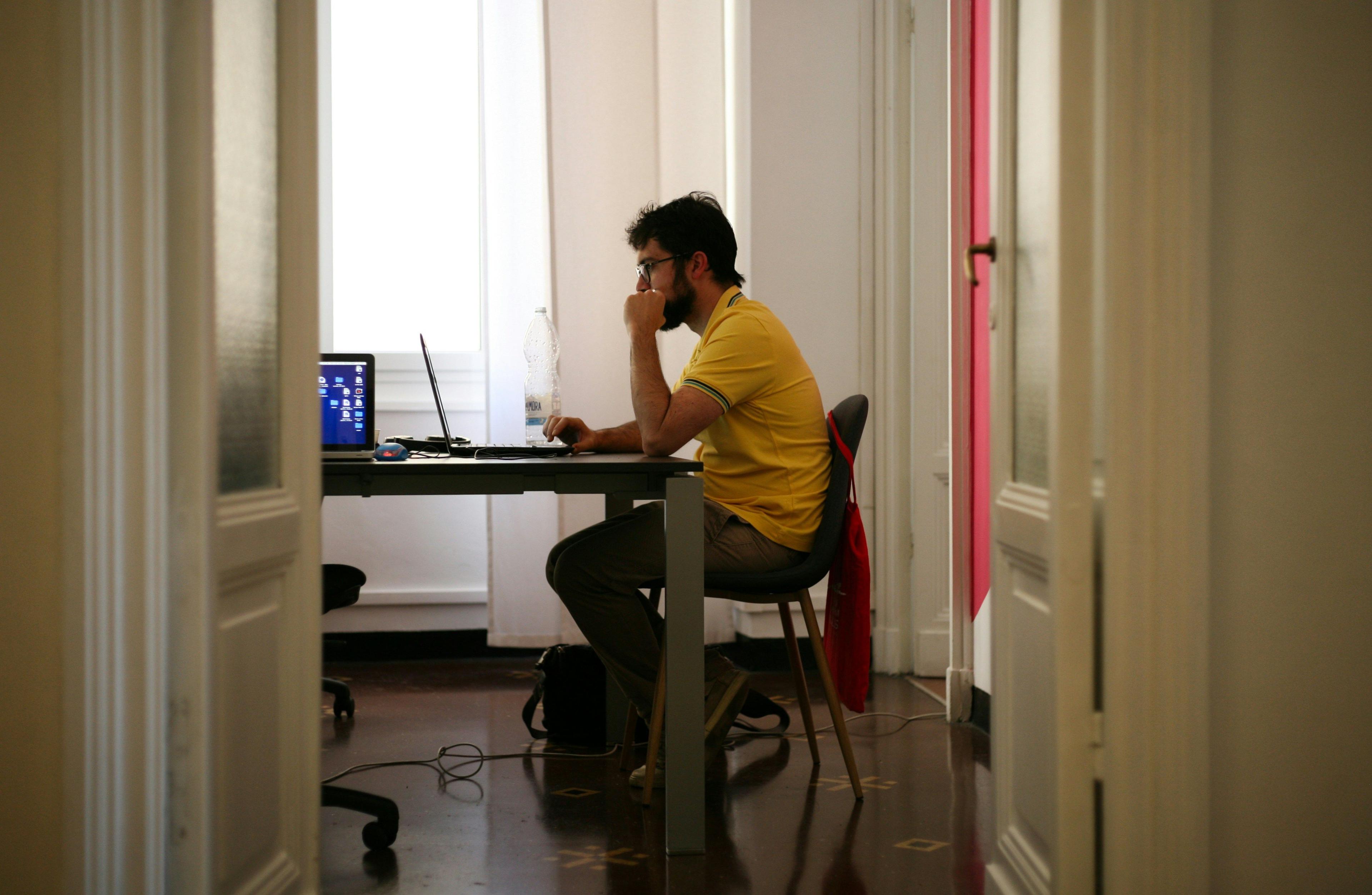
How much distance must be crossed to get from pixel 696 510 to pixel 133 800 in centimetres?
102

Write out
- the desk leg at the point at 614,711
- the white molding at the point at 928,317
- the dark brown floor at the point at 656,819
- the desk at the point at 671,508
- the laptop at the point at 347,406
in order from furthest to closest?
the white molding at the point at 928,317 < the desk leg at the point at 614,711 < the laptop at the point at 347,406 < the desk at the point at 671,508 < the dark brown floor at the point at 656,819

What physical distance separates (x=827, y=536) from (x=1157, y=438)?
3.26ft

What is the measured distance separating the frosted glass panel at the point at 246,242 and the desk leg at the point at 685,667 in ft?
2.49

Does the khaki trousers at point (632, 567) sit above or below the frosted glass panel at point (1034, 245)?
below

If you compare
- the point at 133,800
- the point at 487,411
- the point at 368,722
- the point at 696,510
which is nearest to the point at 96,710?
the point at 133,800

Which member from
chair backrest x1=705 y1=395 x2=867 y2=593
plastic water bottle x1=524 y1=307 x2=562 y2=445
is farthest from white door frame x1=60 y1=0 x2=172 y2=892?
Result: plastic water bottle x1=524 y1=307 x2=562 y2=445

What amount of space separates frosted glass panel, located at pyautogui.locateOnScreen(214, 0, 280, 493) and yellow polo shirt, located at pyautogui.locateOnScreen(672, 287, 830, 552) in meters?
1.01

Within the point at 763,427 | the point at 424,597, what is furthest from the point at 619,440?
the point at 424,597

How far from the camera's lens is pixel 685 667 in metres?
1.88

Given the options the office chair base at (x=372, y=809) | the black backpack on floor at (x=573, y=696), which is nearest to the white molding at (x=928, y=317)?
the black backpack on floor at (x=573, y=696)

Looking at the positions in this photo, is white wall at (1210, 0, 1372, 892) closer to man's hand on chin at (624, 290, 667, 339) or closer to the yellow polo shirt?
the yellow polo shirt

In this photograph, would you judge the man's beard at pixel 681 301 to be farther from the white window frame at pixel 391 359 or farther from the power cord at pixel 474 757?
the white window frame at pixel 391 359

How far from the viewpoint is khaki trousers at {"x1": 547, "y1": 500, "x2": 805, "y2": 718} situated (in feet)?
6.98

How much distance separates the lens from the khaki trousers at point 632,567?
2.13 metres
